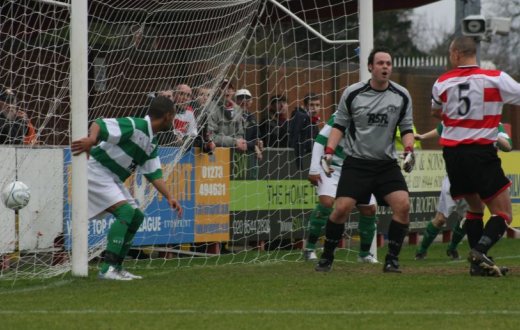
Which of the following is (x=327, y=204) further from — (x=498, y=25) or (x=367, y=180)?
(x=498, y=25)

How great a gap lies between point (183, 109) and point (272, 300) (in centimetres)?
561

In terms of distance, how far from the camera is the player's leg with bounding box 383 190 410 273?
449 inches

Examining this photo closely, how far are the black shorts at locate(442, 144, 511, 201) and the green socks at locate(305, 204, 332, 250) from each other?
11.2ft

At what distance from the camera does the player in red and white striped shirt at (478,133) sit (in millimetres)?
10891

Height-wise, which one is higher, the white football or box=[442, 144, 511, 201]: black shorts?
box=[442, 144, 511, 201]: black shorts

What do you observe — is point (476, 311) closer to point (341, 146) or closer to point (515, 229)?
point (341, 146)

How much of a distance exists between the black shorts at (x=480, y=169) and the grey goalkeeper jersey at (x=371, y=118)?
2.41 ft

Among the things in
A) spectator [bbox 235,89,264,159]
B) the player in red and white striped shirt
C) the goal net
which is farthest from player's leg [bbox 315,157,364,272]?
spectator [bbox 235,89,264,159]

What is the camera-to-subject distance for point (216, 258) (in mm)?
15258

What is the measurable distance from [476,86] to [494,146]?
0.56 meters

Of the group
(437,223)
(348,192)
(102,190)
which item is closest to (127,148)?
(102,190)

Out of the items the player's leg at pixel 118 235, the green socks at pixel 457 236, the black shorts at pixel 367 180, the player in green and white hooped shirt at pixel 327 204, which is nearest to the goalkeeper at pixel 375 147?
the black shorts at pixel 367 180

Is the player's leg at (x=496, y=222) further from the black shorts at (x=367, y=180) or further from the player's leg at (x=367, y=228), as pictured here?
the player's leg at (x=367, y=228)

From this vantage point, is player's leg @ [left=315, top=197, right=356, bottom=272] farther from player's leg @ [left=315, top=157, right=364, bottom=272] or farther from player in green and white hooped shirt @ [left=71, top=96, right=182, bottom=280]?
player in green and white hooped shirt @ [left=71, top=96, right=182, bottom=280]
